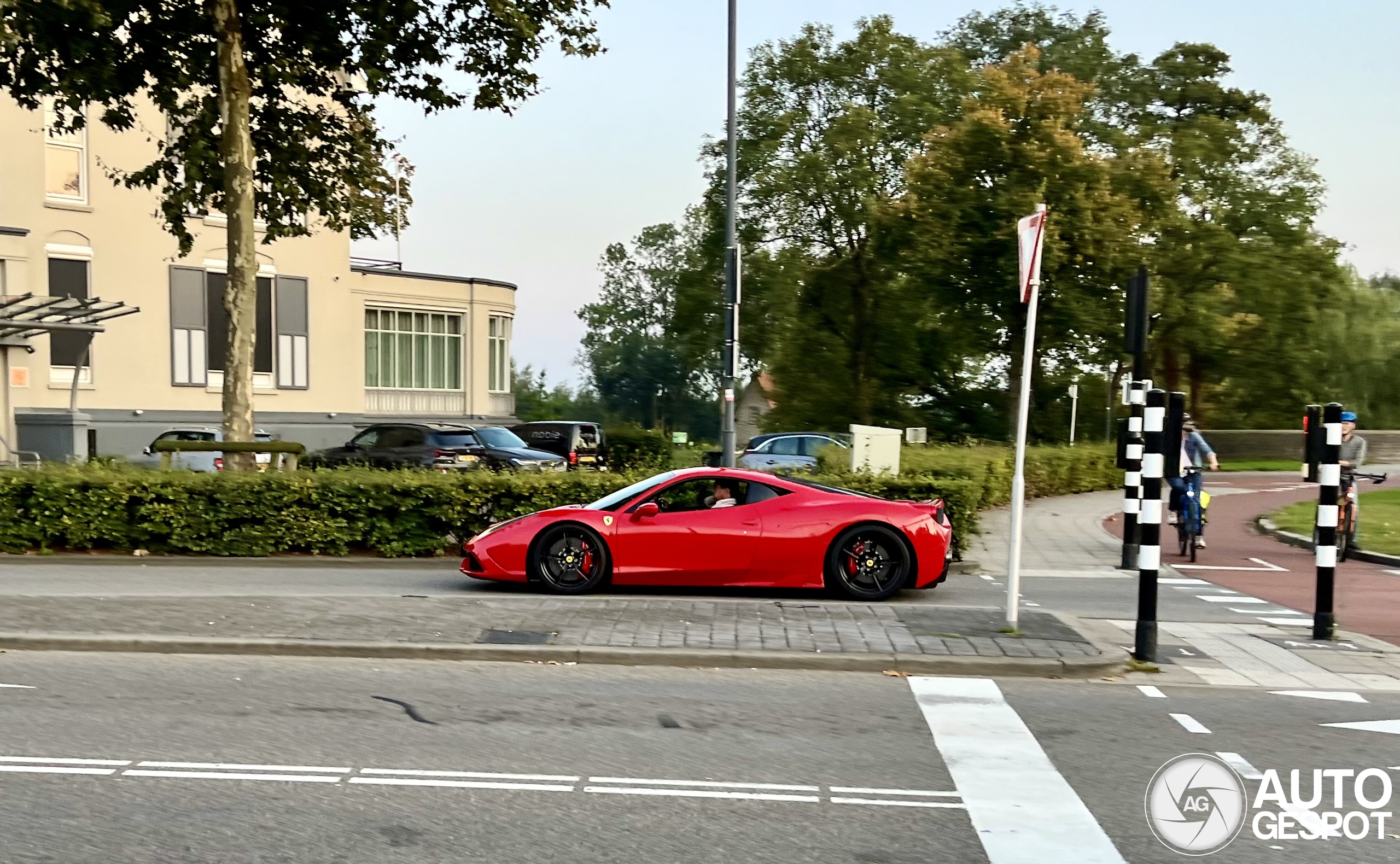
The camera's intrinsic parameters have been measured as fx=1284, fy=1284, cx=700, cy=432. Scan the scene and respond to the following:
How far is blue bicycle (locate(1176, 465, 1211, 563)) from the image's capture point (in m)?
17.3

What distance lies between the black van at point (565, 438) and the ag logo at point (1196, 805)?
25292 mm

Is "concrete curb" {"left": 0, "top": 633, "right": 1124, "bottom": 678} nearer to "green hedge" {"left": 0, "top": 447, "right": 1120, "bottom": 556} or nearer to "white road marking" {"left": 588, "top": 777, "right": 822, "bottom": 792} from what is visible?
"white road marking" {"left": 588, "top": 777, "right": 822, "bottom": 792}

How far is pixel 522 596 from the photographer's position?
11570 millimetres

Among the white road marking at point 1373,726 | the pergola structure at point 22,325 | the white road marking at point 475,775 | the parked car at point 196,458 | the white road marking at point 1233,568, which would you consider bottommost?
the white road marking at point 1233,568

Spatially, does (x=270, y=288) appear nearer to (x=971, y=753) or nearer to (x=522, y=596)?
(x=522, y=596)

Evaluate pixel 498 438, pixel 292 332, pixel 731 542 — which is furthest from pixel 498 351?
pixel 731 542

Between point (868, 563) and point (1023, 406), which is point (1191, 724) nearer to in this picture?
point (1023, 406)

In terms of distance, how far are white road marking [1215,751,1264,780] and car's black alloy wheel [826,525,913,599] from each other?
5.32m

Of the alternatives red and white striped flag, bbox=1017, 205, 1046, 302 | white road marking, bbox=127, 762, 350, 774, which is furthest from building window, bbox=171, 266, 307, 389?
white road marking, bbox=127, 762, 350, 774

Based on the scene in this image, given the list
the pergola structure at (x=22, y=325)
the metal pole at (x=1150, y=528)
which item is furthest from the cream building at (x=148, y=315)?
the metal pole at (x=1150, y=528)

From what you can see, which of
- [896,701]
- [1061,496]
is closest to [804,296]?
[1061,496]

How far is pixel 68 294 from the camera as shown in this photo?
32.1 m

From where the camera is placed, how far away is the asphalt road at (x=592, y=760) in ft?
16.4

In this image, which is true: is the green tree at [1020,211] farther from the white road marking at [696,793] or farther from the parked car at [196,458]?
the white road marking at [696,793]
